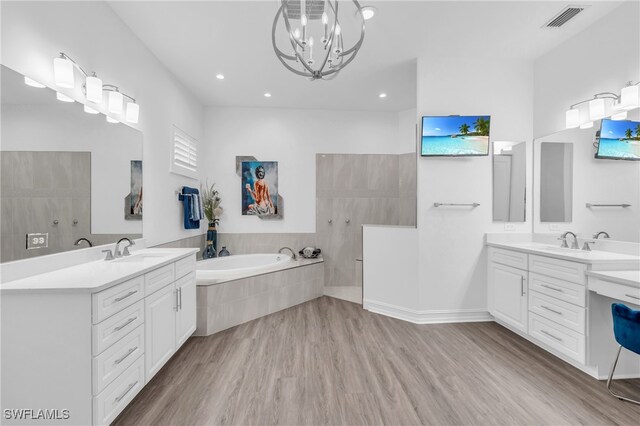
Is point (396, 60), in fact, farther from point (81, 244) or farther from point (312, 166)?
point (81, 244)

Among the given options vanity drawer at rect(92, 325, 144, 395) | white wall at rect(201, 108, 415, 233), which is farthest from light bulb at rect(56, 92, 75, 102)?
white wall at rect(201, 108, 415, 233)

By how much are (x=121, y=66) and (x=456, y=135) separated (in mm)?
3394

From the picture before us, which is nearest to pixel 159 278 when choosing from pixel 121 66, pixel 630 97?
pixel 121 66

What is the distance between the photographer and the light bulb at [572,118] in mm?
2770

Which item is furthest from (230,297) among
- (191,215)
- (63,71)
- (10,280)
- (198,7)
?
(198,7)

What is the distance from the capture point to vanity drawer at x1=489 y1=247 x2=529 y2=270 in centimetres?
272

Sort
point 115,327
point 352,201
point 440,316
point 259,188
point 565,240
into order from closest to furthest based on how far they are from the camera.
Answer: point 115,327, point 565,240, point 440,316, point 259,188, point 352,201

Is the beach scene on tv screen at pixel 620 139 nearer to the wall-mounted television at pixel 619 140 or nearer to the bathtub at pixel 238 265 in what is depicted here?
the wall-mounted television at pixel 619 140

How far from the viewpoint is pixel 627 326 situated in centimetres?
178

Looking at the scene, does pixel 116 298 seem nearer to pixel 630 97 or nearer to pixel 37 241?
pixel 37 241

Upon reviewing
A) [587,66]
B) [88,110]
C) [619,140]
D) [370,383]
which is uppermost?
[587,66]

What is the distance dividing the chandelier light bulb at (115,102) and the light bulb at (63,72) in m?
0.45

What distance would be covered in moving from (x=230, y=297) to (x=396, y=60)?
3.25 m

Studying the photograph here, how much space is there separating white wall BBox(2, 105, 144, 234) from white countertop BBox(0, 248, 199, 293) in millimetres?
374
